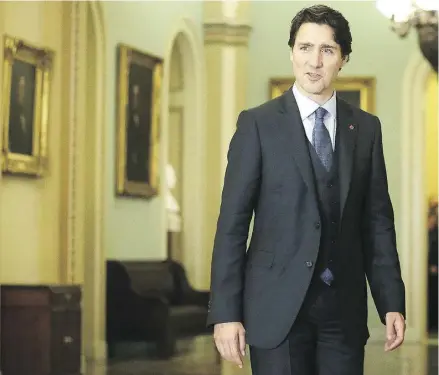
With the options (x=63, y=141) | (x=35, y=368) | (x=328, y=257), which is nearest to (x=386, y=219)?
(x=328, y=257)

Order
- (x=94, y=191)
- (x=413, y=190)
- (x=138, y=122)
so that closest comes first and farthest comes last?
(x=94, y=191) < (x=138, y=122) < (x=413, y=190)

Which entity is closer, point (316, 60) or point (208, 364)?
point (316, 60)

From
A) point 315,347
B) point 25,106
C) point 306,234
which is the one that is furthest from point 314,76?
point 25,106

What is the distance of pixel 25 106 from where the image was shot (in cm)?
857

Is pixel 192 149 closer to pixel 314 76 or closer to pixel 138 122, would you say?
pixel 138 122

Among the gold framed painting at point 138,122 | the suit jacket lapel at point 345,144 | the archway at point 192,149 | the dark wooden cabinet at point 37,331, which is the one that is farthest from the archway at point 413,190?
the suit jacket lapel at point 345,144

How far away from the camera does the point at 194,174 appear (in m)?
13.2

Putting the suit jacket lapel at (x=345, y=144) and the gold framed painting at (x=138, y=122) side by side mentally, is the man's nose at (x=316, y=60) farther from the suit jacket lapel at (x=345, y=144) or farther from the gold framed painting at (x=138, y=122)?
the gold framed painting at (x=138, y=122)

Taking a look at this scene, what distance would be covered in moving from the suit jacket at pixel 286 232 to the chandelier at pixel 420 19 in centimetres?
674

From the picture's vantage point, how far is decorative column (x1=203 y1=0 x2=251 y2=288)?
42.7ft

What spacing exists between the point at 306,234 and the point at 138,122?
8424mm

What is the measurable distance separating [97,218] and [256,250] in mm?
7436

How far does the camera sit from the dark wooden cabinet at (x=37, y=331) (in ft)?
25.4

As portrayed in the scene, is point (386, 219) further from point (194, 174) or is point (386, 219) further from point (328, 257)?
point (194, 174)
